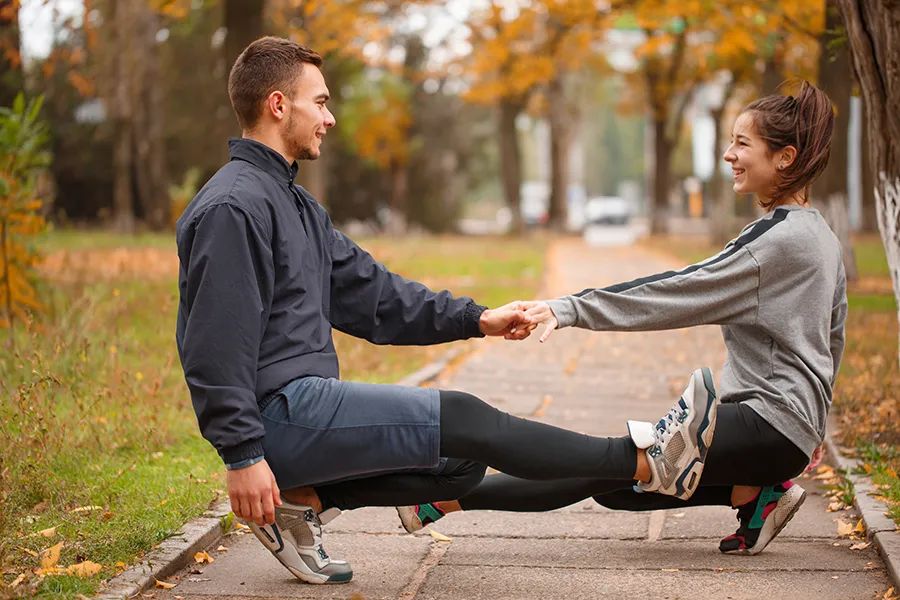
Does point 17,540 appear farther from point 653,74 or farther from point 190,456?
point 653,74

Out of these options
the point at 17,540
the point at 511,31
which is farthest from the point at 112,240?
the point at 17,540

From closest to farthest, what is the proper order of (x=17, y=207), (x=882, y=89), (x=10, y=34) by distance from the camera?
(x=882, y=89)
(x=17, y=207)
(x=10, y=34)

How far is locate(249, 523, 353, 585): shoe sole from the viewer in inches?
157

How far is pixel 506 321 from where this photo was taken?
4.26m

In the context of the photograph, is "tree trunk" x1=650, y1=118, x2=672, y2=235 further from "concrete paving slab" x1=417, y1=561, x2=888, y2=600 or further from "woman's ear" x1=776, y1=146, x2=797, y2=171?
"concrete paving slab" x1=417, y1=561, x2=888, y2=600

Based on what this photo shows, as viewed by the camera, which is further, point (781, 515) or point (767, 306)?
point (781, 515)

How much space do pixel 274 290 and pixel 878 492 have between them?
2736mm

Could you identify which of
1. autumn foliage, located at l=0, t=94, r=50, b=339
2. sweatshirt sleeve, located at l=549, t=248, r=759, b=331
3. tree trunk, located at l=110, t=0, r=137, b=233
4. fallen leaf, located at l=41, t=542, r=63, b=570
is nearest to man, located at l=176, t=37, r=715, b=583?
sweatshirt sleeve, located at l=549, t=248, r=759, b=331

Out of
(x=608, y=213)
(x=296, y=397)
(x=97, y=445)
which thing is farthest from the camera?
(x=608, y=213)

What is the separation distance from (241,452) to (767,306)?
1748 millimetres

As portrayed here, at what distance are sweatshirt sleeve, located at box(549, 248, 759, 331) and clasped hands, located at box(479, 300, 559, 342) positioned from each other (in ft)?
0.12

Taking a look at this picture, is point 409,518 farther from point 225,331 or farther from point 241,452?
point 225,331

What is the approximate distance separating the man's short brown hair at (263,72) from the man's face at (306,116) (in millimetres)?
33

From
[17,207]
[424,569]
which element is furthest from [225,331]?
[17,207]
